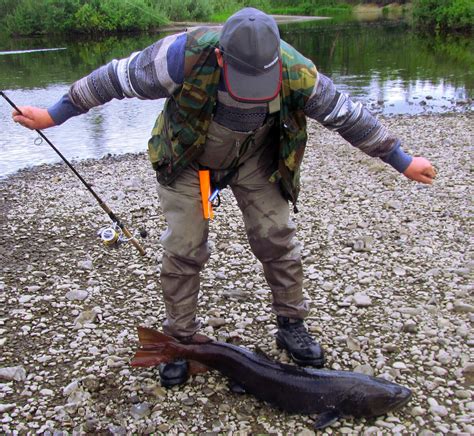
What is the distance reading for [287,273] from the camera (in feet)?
11.7

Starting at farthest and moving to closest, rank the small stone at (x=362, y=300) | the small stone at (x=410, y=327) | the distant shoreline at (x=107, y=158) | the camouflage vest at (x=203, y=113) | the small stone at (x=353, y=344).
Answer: the distant shoreline at (x=107, y=158)
the small stone at (x=362, y=300)
the small stone at (x=410, y=327)
the small stone at (x=353, y=344)
the camouflage vest at (x=203, y=113)

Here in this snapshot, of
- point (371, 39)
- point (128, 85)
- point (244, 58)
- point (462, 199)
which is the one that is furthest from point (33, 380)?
point (371, 39)

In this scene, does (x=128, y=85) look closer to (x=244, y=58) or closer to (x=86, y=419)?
(x=244, y=58)

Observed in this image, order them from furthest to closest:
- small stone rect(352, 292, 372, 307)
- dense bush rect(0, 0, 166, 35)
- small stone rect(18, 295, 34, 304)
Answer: dense bush rect(0, 0, 166, 35)
small stone rect(18, 295, 34, 304)
small stone rect(352, 292, 372, 307)

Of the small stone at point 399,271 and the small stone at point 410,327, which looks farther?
the small stone at point 399,271

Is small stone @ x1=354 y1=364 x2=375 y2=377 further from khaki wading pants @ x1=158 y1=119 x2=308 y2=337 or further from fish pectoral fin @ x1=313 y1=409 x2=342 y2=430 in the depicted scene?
khaki wading pants @ x1=158 y1=119 x2=308 y2=337

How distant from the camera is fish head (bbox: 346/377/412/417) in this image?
3166mm

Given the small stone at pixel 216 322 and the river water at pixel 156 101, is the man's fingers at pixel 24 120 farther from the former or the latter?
the river water at pixel 156 101

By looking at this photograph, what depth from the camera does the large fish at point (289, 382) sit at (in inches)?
125

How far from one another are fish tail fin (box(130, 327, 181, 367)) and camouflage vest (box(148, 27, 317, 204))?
1.04 m

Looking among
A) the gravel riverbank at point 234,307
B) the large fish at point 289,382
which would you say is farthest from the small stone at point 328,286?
the large fish at point 289,382

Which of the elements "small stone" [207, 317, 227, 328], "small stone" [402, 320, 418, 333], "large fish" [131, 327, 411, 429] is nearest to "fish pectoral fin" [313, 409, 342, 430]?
"large fish" [131, 327, 411, 429]

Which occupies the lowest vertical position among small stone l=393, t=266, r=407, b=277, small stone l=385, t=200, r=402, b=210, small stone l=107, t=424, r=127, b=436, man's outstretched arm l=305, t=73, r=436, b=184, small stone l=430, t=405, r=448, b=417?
small stone l=385, t=200, r=402, b=210

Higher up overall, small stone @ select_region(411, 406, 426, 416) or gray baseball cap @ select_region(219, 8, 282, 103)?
gray baseball cap @ select_region(219, 8, 282, 103)
